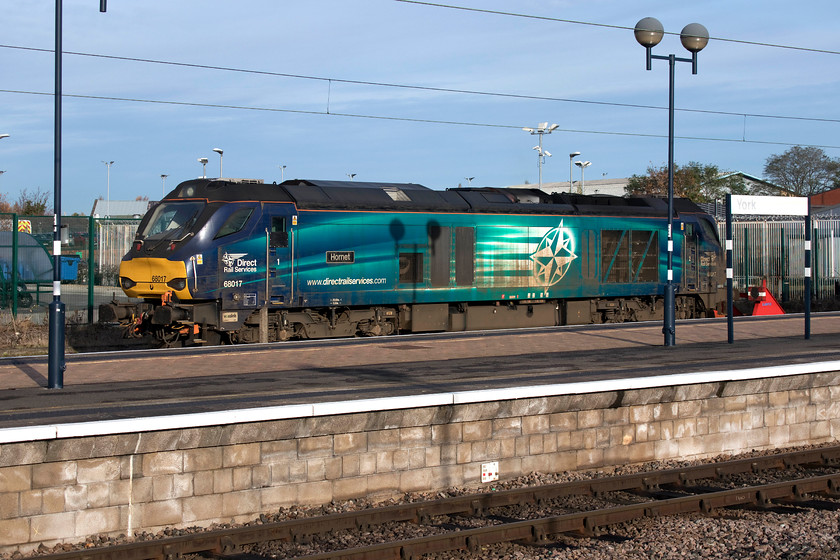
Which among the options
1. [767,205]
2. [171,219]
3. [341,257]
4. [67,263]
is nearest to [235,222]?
[171,219]

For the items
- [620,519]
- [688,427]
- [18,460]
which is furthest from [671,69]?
[18,460]

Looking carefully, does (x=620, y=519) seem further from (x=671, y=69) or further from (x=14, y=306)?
(x=14, y=306)

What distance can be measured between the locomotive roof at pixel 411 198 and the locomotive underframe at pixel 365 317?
2493 millimetres

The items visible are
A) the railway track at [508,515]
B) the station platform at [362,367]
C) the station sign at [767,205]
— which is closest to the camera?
the railway track at [508,515]

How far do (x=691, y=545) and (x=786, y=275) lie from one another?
102ft

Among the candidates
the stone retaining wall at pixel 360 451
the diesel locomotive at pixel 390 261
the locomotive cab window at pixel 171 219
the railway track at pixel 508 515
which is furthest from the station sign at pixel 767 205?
the locomotive cab window at pixel 171 219

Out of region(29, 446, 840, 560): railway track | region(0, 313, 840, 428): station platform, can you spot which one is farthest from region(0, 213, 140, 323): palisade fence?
region(29, 446, 840, 560): railway track

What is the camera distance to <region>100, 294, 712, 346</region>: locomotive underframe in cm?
1930

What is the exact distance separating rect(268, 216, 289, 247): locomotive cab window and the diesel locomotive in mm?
25

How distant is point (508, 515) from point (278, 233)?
11500mm

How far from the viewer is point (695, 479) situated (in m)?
11.5

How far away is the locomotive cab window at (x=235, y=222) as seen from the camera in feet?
63.0

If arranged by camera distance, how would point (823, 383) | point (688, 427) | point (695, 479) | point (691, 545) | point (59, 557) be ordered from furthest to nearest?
point (823, 383) → point (688, 427) → point (695, 479) → point (691, 545) → point (59, 557)

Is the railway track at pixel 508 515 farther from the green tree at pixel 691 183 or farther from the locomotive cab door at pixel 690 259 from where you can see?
Result: the green tree at pixel 691 183
